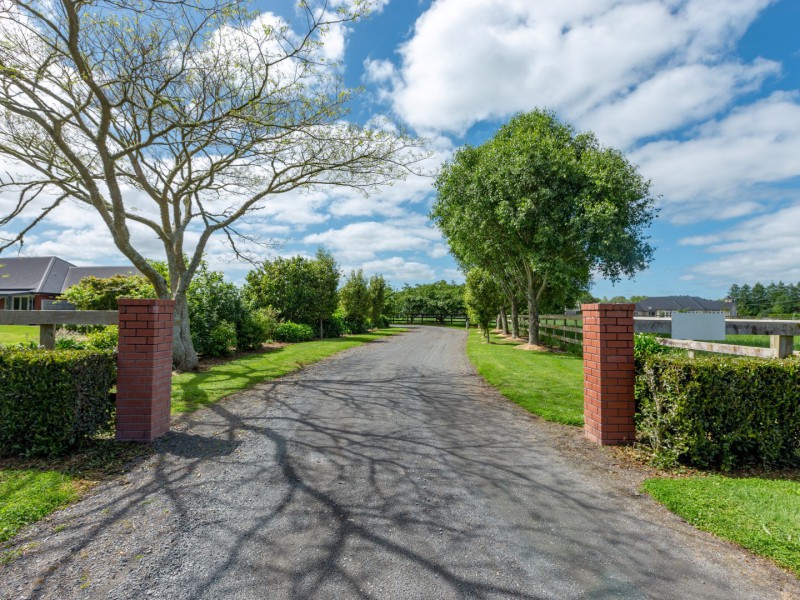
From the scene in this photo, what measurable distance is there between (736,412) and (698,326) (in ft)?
16.2

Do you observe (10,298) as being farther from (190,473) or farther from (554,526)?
(554,526)

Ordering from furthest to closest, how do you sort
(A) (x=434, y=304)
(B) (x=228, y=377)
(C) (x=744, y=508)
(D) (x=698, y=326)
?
(A) (x=434, y=304) → (B) (x=228, y=377) → (D) (x=698, y=326) → (C) (x=744, y=508)

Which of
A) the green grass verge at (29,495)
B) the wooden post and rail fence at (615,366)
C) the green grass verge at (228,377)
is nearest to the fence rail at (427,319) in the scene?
the green grass verge at (228,377)

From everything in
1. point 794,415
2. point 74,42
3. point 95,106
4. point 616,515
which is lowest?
point 616,515

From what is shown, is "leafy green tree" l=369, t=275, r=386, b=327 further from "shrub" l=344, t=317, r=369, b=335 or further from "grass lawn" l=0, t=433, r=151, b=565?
"grass lawn" l=0, t=433, r=151, b=565

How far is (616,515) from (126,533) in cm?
360

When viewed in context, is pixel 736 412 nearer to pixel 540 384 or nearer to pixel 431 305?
pixel 540 384

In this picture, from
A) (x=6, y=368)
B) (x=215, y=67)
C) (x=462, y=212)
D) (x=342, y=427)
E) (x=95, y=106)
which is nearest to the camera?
(x=6, y=368)

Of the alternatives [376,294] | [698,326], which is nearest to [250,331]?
[698,326]

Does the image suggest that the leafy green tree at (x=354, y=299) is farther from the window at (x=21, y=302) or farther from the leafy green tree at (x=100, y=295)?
the window at (x=21, y=302)

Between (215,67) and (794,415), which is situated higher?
(215,67)

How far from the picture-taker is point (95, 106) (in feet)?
29.0

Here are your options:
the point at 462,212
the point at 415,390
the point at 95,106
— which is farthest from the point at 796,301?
the point at 95,106

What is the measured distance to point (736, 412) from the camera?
3936 mm
